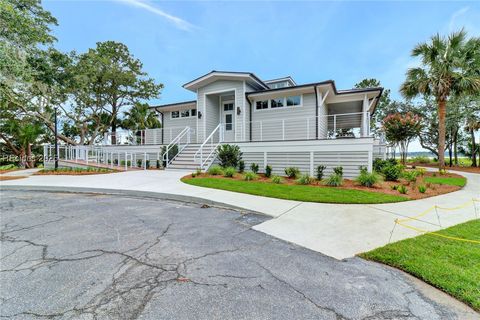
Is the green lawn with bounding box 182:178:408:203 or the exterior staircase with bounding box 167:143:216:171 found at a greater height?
the exterior staircase with bounding box 167:143:216:171

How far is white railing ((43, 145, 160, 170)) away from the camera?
657 inches

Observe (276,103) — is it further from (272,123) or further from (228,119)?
(228,119)

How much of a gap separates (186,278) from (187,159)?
11.8 metres

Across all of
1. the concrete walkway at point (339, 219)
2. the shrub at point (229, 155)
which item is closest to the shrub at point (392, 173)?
the concrete walkway at point (339, 219)

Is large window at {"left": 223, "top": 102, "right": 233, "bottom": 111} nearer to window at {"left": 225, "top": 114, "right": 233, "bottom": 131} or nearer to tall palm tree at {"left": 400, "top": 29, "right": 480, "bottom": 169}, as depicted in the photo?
window at {"left": 225, "top": 114, "right": 233, "bottom": 131}

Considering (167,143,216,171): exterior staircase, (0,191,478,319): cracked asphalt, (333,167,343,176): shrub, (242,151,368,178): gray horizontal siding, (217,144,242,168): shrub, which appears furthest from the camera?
(167,143,216,171): exterior staircase

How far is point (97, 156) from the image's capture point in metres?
17.3

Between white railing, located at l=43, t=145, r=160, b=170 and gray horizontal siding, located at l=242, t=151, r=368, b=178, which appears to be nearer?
gray horizontal siding, located at l=242, t=151, r=368, b=178

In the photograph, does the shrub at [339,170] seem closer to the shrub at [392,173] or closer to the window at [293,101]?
the shrub at [392,173]

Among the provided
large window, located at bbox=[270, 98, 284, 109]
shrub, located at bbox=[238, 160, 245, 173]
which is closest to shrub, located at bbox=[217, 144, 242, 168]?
shrub, located at bbox=[238, 160, 245, 173]

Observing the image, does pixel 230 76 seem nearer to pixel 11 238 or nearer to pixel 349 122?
pixel 349 122

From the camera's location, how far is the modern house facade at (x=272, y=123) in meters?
11.2

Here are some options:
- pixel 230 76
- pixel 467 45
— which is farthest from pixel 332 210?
pixel 467 45

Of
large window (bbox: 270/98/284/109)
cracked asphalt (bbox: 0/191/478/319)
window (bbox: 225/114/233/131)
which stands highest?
large window (bbox: 270/98/284/109)
